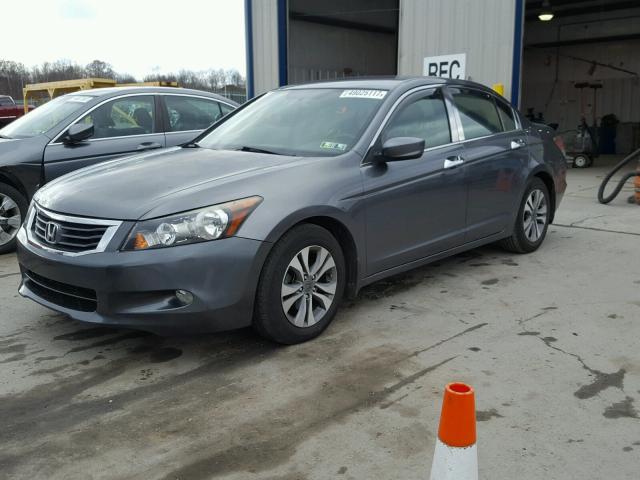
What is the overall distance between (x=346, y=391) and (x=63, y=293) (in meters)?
1.70

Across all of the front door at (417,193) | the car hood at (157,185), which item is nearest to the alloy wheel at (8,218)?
the car hood at (157,185)

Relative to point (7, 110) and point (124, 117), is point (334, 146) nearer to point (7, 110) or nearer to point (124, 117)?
point (124, 117)

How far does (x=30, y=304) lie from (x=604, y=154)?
19.1m

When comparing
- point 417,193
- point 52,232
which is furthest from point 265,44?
point 52,232

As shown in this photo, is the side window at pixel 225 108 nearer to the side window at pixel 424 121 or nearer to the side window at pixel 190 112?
the side window at pixel 190 112

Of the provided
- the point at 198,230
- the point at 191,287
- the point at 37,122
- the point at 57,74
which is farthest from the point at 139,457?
the point at 57,74

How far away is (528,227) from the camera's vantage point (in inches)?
239

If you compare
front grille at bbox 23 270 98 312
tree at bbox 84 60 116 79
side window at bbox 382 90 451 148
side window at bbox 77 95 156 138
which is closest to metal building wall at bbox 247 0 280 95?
side window at bbox 77 95 156 138

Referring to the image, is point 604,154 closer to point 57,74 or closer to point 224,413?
point 224,413

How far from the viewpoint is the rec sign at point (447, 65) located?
37.9ft

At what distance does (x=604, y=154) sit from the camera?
20.1 metres

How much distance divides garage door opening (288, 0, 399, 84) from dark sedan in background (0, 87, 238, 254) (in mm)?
9411

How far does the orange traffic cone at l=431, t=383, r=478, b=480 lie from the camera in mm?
1948

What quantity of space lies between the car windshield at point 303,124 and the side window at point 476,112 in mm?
919
